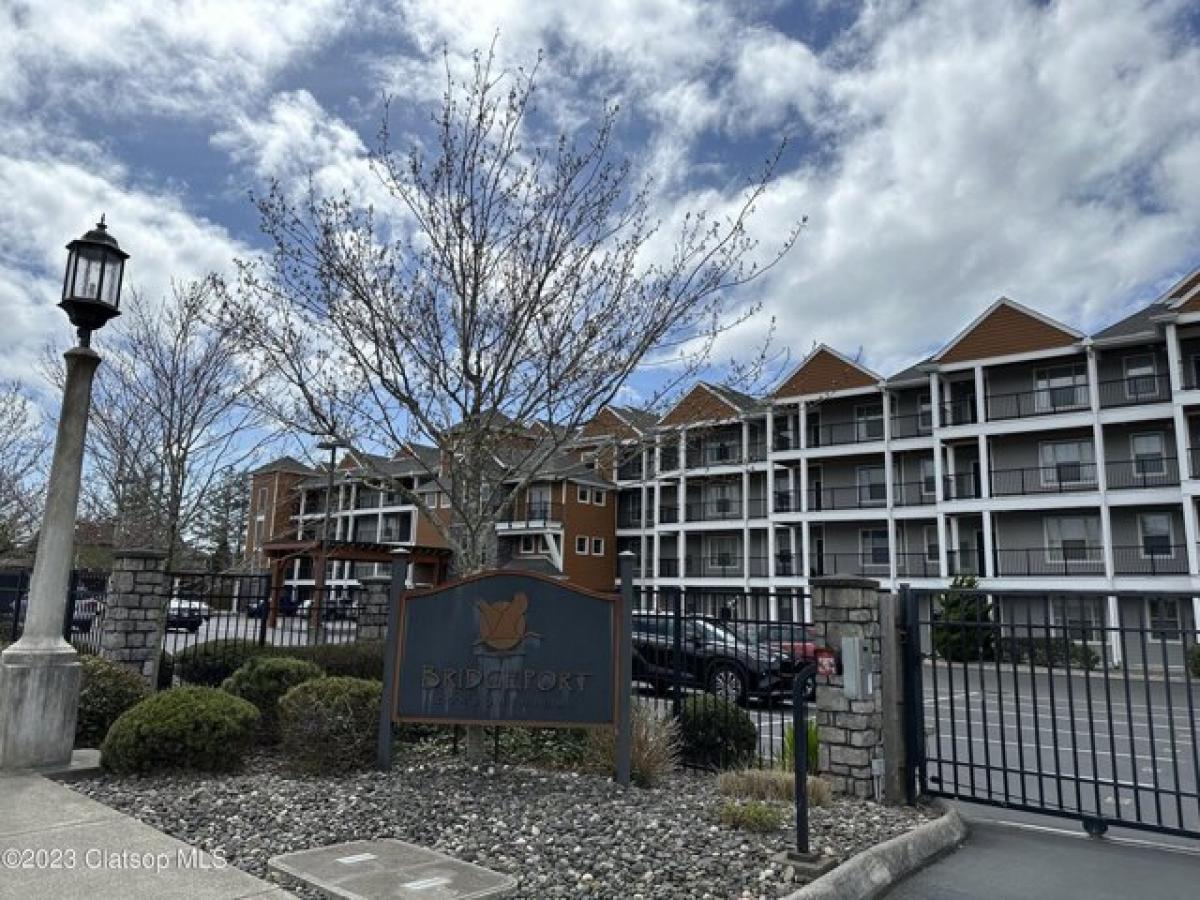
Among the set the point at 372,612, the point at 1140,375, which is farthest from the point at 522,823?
the point at 1140,375

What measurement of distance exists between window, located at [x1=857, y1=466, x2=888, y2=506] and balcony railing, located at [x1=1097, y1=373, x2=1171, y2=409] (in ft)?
30.2

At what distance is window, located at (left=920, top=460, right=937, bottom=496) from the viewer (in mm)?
36031

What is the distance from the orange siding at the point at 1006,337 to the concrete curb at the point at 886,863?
2940 centimetres

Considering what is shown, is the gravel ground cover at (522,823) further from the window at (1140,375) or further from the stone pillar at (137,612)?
the window at (1140,375)

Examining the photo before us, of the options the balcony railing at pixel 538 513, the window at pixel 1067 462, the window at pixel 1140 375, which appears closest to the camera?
the window at pixel 1140 375

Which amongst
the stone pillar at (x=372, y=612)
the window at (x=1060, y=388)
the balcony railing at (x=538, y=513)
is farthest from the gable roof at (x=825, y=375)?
the stone pillar at (x=372, y=612)

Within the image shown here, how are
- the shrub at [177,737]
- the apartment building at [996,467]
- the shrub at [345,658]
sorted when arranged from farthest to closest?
the apartment building at [996,467] → the shrub at [345,658] → the shrub at [177,737]

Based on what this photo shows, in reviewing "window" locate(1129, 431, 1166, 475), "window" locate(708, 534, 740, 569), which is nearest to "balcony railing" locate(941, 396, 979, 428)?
"window" locate(1129, 431, 1166, 475)

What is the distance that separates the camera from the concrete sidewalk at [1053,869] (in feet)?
17.5

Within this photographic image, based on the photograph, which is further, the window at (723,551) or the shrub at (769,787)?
the window at (723,551)

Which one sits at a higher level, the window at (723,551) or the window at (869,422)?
the window at (869,422)

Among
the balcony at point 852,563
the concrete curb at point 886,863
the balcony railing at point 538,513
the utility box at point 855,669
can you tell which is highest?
the balcony railing at point 538,513

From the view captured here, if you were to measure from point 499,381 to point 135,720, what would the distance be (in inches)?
202

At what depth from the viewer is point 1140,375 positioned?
3009cm
